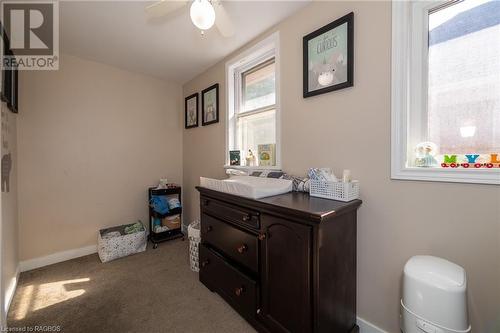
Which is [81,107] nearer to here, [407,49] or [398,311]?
[407,49]

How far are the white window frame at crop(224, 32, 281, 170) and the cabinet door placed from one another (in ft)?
2.57

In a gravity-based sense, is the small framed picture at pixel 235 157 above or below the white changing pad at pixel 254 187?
above

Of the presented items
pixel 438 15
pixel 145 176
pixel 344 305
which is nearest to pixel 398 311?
pixel 344 305

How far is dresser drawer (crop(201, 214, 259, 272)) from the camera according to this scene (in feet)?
4.60

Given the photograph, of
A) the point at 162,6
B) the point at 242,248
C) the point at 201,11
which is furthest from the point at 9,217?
the point at 201,11

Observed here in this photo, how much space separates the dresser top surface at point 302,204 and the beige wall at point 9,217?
5.84 ft

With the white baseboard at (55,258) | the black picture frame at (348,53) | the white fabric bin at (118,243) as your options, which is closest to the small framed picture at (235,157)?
the black picture frame at (348,53)

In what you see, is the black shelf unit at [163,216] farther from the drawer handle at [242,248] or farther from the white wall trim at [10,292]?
the drawer handle at [242,248]

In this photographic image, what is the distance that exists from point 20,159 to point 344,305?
3.22m

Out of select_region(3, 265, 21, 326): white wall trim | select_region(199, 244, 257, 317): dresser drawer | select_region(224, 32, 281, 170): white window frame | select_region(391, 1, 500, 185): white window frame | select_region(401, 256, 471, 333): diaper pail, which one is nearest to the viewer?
select_region(401, 256, 471, 333): diaper pail

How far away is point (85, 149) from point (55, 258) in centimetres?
127

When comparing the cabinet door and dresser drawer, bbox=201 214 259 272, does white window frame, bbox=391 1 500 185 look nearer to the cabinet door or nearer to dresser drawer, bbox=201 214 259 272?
the cabinet door

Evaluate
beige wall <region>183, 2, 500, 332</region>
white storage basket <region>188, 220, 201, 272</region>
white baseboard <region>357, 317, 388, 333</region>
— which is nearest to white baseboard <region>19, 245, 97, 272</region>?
white storage basket <region>188, 220, 201, 272</region>

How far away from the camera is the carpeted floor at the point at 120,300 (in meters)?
1.49
